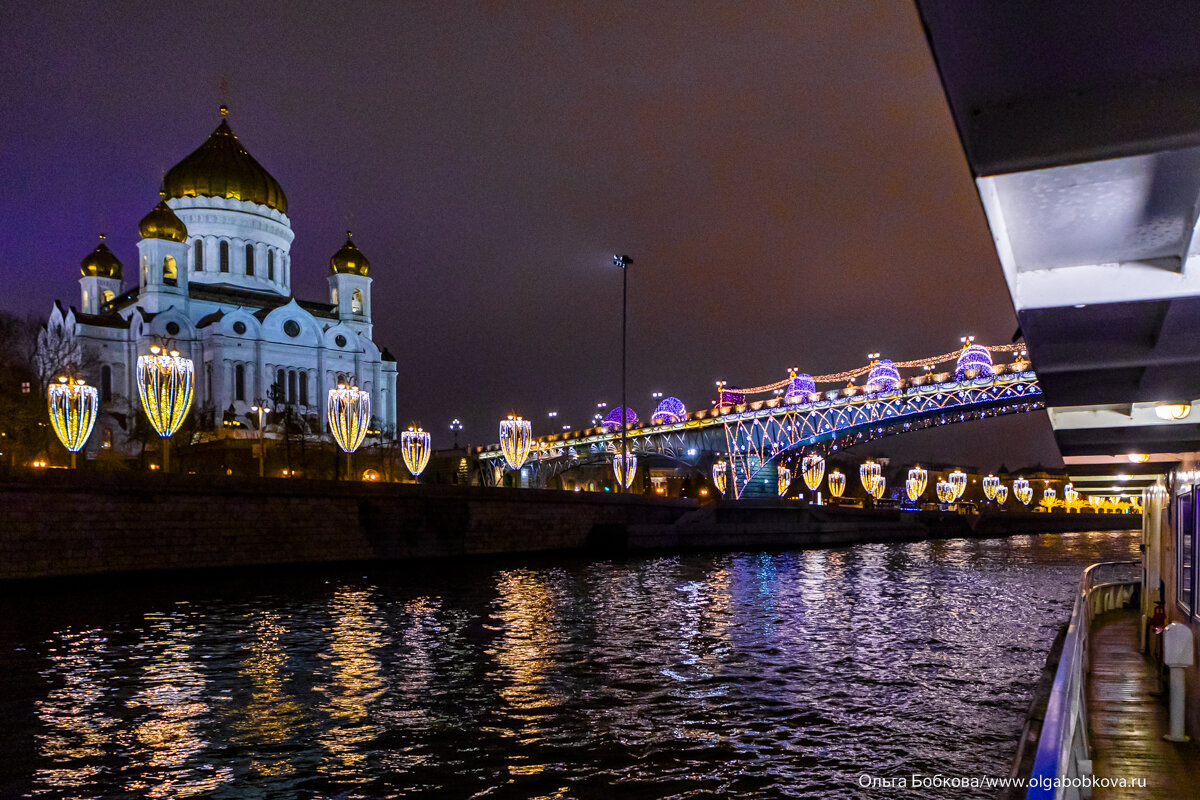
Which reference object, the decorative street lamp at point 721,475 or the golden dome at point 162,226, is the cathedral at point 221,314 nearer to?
the golden dome at point 162,226

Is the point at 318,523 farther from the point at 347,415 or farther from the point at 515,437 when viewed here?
the point at 515,437

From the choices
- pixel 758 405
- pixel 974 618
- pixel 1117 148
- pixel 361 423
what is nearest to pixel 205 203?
pixel 361 423

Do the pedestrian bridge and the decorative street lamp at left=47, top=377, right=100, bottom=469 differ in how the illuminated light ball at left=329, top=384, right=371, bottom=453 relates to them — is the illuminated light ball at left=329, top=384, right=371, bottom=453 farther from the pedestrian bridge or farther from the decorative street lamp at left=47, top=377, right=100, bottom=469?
the pedestrian bridge

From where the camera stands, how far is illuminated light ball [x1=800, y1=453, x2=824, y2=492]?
8631 cm

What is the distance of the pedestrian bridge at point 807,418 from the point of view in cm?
Answer: 7200

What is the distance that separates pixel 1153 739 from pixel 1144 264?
4.68m

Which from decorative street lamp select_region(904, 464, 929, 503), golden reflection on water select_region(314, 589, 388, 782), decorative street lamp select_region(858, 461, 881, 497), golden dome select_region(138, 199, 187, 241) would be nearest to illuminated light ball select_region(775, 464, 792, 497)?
decorative street lamp select_region(858, 461, 881, 497)

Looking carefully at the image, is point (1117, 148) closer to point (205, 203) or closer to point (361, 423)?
point (361, 423)

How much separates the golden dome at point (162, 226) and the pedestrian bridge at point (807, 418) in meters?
35.0

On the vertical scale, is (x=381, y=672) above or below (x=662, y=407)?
below

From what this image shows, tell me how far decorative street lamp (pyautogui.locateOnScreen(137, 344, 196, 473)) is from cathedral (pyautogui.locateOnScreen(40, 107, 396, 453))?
29.1 meters

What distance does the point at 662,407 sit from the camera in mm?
93562

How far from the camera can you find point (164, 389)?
111ft

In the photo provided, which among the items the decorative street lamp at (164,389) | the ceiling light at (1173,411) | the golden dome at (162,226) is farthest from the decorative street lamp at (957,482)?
the ceiling light at (1173,411)
